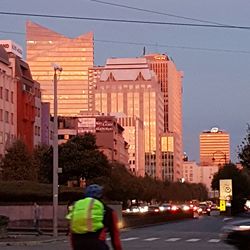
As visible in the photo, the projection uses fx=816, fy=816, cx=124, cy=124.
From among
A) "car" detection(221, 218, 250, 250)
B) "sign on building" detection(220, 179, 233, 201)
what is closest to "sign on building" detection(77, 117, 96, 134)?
"sign on building" detection(220, 179, 233, 201)

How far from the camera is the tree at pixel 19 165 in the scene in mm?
83250

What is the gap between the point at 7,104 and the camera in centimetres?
10419

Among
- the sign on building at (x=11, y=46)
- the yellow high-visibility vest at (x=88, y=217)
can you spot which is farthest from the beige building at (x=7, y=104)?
the yellow high-visibility vest at (x=88, y=217)

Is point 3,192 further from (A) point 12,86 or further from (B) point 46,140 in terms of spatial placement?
(B) point 46,140

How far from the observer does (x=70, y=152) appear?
83.5 meters

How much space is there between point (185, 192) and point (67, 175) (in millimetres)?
98129

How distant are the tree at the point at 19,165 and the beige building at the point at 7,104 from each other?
15.4m

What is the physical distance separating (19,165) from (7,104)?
845 inches

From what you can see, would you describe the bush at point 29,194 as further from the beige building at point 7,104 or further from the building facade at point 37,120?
the building facade at point 37,120

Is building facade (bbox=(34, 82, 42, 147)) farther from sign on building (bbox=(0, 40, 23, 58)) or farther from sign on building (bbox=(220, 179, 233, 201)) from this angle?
sign on building (bbox=(220, 179, 233, 201))

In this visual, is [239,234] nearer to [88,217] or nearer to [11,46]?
[88,217]

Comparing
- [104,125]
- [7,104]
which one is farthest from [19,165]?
[104,125]

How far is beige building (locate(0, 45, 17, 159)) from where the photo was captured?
102m

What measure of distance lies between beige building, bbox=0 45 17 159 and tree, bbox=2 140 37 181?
1543cm
